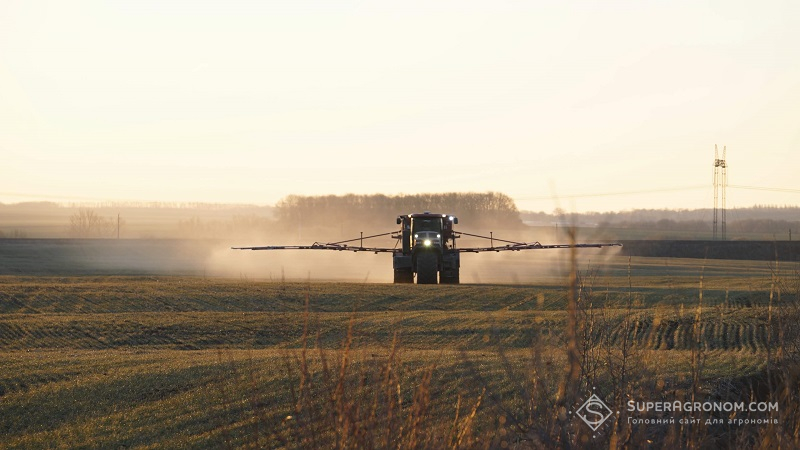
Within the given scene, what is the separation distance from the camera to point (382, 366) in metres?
7.31

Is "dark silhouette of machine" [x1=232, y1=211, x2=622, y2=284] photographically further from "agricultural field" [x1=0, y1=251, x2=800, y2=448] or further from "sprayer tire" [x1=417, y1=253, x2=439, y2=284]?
"agricultural field" [x1=0, y1=251, x2=800, y2=448]

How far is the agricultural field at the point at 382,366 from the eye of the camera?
24.8 feet

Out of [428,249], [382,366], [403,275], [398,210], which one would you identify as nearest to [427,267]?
[428,249]

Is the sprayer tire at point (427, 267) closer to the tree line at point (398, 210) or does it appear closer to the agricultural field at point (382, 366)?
the agricultural field at point (382, 366)

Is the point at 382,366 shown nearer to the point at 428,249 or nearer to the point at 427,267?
the point at 428,249

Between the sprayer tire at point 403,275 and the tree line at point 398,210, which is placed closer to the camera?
the sprayer tire at point 403,275

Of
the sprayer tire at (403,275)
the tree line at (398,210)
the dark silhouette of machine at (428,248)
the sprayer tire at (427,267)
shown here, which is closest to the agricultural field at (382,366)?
the sprayer tire at (403,275)

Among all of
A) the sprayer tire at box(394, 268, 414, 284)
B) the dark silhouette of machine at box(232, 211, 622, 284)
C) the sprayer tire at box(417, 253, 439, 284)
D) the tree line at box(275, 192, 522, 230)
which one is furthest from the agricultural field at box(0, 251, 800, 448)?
the tree line at box(275, 192, 522, 230)

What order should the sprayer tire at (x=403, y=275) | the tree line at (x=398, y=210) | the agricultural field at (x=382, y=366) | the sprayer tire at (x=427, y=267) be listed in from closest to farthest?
the agricultural field at (x=382, y=366) < the sprayer tire at (x=427, y=267) < the sprayer tire at (x=403, y=275) < the tree line at (x=398, y=210)

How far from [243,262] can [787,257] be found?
210 feet

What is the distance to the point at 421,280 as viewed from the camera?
2007 inches

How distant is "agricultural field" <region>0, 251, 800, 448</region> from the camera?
7555 millimetres

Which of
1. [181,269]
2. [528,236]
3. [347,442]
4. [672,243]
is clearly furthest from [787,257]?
[347,442]

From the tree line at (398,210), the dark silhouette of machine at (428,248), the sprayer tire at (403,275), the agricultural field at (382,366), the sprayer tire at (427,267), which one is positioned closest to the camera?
the agricultural field at (382,366)
